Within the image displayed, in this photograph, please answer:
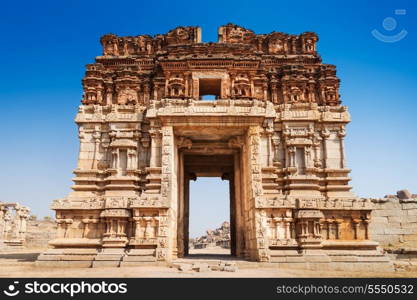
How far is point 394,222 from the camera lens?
1830 centimetres

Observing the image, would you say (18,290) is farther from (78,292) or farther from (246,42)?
(246,42)

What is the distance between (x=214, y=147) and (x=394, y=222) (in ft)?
34.4

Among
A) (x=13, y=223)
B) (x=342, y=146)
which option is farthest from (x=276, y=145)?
(x=13, y=223)

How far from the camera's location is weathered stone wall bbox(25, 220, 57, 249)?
32.8 metres

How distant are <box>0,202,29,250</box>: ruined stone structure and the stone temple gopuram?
19.1 metres

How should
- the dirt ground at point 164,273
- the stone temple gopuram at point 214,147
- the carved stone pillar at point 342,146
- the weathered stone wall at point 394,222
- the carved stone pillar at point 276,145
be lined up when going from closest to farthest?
the dirt ground at point 164,273 < the stone temple gopuram at point 214,147 < the carved stone pillar at point 342,146 < the carved stone pillar at point 276,145 < the weathered stone wall at point 394,222

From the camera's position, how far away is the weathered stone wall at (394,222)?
710 inches

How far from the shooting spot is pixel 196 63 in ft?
51.6

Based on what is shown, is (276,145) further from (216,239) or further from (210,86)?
(216,239)

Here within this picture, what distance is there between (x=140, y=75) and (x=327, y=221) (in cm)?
1053

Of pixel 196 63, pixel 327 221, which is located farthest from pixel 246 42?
pixel 327 221

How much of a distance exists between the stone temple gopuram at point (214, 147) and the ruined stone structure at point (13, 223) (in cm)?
1912

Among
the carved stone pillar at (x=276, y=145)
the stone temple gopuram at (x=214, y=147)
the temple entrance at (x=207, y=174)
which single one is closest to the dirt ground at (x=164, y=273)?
the stone temple gopuram at (x=214, y=147)

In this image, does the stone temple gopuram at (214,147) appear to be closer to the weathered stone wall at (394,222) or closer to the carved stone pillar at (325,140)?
the carved stone pillar at (325,140)
